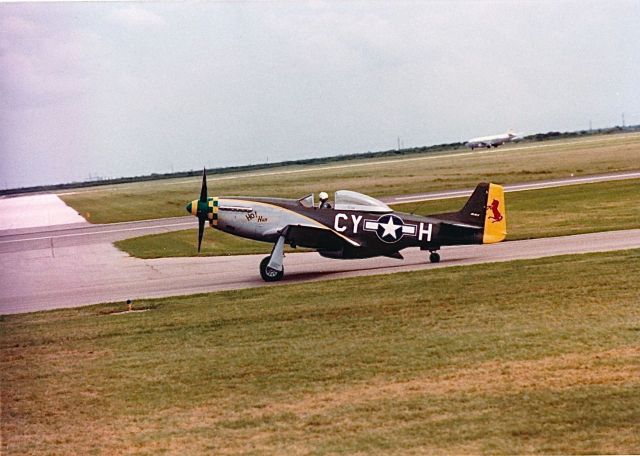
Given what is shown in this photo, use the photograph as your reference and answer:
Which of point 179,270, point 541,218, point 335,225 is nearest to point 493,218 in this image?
point 335,225

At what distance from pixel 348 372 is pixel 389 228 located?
10680 mm

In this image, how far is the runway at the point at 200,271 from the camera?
21.9 meters

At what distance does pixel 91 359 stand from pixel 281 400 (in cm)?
476

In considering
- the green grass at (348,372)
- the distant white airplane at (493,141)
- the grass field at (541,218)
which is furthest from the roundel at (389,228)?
the distant white airplane at (493,141)

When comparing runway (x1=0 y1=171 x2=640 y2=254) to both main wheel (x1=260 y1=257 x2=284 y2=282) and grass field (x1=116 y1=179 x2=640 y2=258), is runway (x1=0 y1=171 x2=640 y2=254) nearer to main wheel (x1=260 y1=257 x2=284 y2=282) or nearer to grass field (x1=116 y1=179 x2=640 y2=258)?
grass field (x1=116 y1=179 x2=640 y2=258)

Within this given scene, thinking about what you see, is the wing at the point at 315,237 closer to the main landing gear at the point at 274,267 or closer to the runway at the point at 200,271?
the main landing gear at the point at 274,267

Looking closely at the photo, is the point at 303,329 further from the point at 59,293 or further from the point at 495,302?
the point at 59,293

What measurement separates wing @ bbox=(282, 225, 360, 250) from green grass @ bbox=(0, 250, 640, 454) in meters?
3.16

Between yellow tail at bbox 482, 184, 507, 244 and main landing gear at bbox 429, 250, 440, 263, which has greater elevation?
yellow tail at bbox 482, 184, 507, 244

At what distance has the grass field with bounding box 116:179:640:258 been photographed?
97.3 feet

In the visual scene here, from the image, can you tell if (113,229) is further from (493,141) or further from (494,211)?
(493,141)

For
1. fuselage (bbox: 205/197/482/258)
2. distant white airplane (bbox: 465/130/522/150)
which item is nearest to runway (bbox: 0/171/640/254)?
fuselage (bbox: 205/197/482/258)

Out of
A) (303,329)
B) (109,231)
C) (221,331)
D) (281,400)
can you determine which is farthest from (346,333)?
(109,231)

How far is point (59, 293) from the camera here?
23.1 metres
